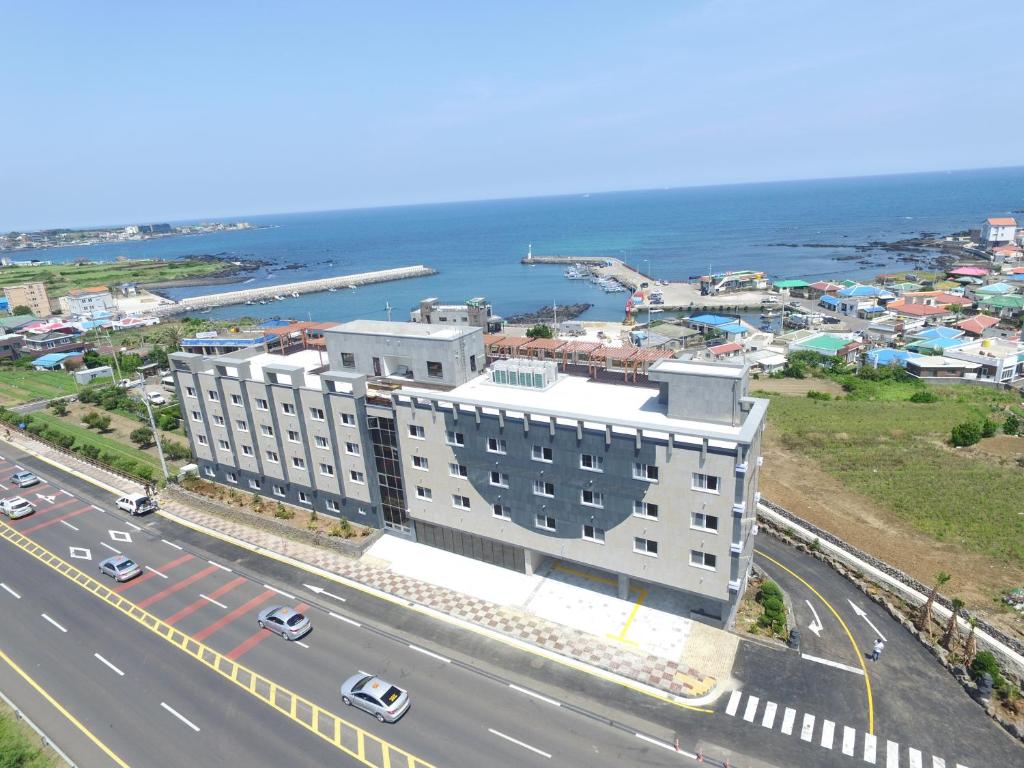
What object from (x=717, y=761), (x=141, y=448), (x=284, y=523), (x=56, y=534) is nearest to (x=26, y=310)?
(x=141, y=448)

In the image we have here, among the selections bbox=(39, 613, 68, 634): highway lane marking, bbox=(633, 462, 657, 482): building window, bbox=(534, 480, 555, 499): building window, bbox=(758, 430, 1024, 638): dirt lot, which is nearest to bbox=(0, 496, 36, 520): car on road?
bbox=(39, 613, 68, 634): highway lane marking

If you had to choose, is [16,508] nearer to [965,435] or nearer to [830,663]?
[830,663]

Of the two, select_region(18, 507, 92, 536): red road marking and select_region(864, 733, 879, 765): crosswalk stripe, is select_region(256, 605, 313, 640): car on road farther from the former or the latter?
select_region(864, 733, 879, 765): crosswalk stripe

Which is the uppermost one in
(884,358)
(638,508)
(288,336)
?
(288,336)

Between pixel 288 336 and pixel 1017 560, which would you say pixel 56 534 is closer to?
pixel 288 336

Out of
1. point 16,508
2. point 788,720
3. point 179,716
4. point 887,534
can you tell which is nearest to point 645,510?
point 788,720

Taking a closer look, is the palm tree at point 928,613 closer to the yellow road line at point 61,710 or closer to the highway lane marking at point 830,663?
the highway lane marking at point 830,663
